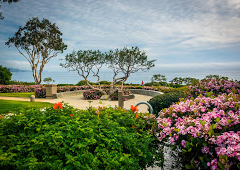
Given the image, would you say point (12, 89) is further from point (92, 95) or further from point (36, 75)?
point (92, 95)

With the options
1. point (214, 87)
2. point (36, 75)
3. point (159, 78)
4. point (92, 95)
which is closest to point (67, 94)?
point (92, 95)

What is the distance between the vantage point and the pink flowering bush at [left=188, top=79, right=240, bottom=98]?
Answer: 462 centimetres

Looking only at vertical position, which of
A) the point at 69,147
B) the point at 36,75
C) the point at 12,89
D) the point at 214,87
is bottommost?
the point at 69,147

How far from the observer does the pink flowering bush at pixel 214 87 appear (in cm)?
462

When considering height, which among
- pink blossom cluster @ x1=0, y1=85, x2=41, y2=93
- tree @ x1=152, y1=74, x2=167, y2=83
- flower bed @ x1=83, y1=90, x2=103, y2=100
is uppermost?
tree @ x1=152, y1=74, x2=167, y2=83

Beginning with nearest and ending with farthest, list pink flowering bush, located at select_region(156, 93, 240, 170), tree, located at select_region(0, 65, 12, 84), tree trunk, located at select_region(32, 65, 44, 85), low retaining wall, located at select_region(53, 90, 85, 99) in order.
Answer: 1. pink flowering bush, located at select_region(156, 93, 240, 170)
2. low retaining wall, located at select_region(53, 90, 85, 99)
3. tree, located at select_region(0, 65, 12, 84)
4. tree trunk, located at select_region(32, 65, 44, 85)

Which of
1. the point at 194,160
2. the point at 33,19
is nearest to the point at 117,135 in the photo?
the point at 194,160

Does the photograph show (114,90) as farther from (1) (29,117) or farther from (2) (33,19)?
(2) (33,19)

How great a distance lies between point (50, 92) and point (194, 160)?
49.2ft

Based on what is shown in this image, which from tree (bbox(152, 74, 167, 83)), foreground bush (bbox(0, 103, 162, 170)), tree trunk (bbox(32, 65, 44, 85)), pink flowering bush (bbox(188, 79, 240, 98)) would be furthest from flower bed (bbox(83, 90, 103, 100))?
tree trunk (bbox(32, 65, 44, 85))

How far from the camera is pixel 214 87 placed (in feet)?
15.6

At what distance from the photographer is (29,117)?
2.90 meters

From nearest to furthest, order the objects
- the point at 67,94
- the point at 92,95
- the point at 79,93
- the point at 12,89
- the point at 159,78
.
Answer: the point at 92,95
the point at 67,94
the point at 79,93
the point at 12,89
the point at 159,78

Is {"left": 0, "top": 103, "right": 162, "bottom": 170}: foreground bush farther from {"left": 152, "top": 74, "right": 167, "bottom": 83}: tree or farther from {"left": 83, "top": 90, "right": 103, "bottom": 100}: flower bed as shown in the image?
{"left": 152, "top": 74, "right": 167, "bottom": 83}: tree
